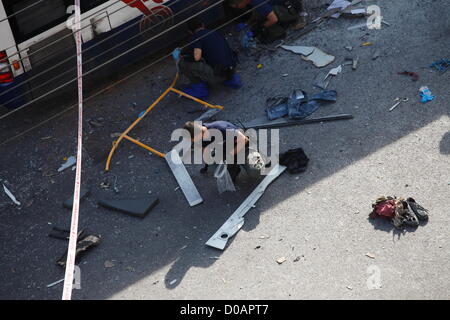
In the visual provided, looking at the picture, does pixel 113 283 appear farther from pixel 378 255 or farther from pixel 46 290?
pixel 378 255

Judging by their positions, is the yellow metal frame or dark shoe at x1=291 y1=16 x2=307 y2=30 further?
dark shoe at x1=291 y1=16 x2=307 y2=30

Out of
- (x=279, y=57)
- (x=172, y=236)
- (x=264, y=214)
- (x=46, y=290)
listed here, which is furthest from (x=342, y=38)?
(x=46, y=290)

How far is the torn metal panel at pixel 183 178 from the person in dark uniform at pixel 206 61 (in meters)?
1.46

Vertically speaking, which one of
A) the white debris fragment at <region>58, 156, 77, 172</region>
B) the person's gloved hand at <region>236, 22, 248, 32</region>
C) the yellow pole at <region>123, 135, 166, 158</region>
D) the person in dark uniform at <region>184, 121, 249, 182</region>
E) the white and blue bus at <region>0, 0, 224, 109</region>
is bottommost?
the white debris fragment at <region>58, 156, 77, 172</region>

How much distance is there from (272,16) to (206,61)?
63.0 inches

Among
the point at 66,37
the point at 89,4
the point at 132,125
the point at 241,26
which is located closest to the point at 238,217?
the point at 132,125

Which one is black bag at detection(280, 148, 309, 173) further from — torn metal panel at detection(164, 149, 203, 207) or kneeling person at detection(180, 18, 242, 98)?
kneeling person at detection(180, 18, 242, 98)

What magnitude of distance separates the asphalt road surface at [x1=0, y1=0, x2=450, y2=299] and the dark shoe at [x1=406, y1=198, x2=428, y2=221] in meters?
0.15

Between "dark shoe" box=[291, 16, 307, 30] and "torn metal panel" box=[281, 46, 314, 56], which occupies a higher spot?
"dark shoe" box=[291, 16, 307, 30]

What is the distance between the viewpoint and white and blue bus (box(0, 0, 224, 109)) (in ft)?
28.1

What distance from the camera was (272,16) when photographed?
10.4m

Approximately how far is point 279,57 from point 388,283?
4842 millimetres

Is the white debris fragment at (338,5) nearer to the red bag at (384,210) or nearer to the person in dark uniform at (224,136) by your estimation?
the person in dark uniform at (224,136)

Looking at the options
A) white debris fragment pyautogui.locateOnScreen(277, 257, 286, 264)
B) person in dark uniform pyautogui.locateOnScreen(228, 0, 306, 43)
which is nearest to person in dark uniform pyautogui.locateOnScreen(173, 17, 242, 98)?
person in dark uniform pyautogui.locateOnScreen(228, 0, 306, 43)
